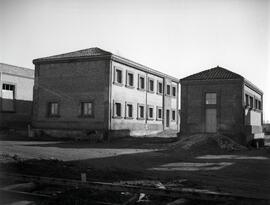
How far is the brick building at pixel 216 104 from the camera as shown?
27047 millimetres

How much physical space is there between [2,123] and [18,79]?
5320 mm

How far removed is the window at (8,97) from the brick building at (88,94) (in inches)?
213

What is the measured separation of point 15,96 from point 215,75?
21733 mm

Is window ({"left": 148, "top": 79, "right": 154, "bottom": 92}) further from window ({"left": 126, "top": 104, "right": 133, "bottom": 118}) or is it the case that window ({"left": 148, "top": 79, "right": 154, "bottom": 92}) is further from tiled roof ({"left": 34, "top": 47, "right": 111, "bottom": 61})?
tiled roof ({"left": 34, "top": 47, "right": 111, "bottom": 61})

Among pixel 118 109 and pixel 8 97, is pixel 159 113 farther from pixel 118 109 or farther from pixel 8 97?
pixel 8 97

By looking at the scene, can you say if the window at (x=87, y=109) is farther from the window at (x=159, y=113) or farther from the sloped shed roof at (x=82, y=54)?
the window at (x=159, y=113)

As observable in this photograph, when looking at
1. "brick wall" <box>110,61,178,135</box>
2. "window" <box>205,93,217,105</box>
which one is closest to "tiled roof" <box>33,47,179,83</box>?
"brick wall" <box>110,61,178,135</box>

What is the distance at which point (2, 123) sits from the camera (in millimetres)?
35375

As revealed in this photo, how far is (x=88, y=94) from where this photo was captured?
98.7 feet

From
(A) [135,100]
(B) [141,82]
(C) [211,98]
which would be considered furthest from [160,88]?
(C) [211,98]

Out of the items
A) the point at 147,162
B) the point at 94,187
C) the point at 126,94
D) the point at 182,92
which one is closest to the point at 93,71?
the point at 126,94

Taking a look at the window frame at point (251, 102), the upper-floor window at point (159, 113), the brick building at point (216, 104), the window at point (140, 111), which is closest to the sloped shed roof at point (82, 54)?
the window at point (140, 111)

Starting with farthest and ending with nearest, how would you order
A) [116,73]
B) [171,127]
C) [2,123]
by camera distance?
[171,127], [2,123], [116,73]

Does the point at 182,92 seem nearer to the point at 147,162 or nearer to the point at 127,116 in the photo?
the point at 127,116
